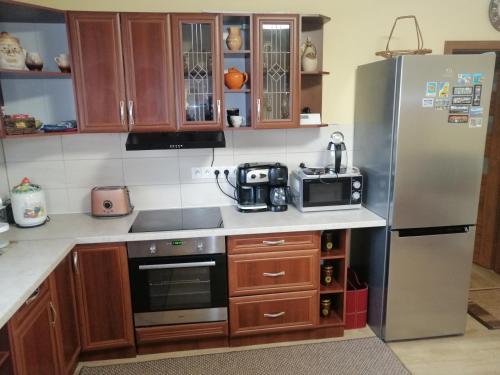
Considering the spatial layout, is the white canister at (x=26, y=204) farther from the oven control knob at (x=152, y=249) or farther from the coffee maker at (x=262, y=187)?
the coffee maker at (x=262, y=187)

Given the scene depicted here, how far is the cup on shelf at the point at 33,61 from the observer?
2264 millimetres

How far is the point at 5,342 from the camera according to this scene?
1503 mm

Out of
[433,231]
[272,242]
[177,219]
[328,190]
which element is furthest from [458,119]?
[177,219]

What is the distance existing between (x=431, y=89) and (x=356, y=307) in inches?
60.4

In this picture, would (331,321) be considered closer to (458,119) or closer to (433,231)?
(433,231)

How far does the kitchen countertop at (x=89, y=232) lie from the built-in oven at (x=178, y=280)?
88 millimetres

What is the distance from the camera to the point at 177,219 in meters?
2.54

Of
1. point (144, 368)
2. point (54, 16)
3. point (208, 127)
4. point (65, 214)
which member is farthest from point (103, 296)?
point (54, 16)

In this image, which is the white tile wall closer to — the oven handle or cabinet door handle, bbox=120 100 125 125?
cabinet door handle, bbox=120 100 125 125

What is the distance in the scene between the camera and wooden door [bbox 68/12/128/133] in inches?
88.0

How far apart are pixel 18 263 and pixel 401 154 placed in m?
2.15

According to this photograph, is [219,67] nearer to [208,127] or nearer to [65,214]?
[208,127]

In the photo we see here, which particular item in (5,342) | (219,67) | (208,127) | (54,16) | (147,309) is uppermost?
(54,16)

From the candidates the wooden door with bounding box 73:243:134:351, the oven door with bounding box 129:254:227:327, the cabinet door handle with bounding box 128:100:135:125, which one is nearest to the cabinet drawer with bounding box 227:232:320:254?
the oven door with bounding box 129:254:227:327
